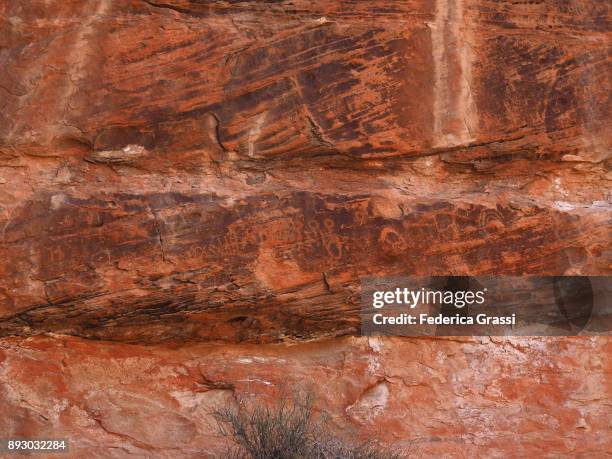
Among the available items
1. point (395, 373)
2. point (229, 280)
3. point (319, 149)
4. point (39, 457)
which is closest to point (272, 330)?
point (229, 280)

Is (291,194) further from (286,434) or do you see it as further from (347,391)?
(286,434)

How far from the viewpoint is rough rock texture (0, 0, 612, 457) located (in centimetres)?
475

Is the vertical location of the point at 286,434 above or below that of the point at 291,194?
below

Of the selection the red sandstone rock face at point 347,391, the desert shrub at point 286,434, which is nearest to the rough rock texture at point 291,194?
the red sandstone rock face at point 347,391

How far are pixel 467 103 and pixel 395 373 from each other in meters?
1.66

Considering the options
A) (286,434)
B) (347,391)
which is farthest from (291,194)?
(286,434)

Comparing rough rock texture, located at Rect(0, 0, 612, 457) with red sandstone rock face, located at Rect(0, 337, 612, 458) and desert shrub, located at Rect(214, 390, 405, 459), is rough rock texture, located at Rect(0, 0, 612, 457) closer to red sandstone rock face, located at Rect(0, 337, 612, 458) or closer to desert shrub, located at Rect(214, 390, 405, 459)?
red sandstone rock face, located at Rect(0, 337, 612, 458)

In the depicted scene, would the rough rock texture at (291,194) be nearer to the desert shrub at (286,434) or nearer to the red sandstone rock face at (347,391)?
the red sandstone rock face at (347,391)

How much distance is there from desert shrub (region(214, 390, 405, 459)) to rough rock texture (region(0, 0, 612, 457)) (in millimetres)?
153

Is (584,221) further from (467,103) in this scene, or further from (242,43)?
(242,43)

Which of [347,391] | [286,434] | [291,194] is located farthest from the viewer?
[347,391]

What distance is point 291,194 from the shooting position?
A: 486 centimetres

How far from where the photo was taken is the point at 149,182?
485 cm

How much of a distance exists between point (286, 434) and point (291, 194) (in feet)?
4.39
